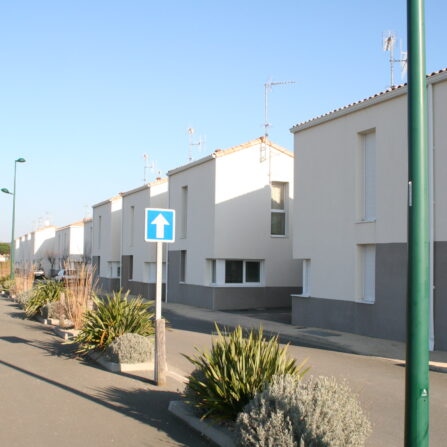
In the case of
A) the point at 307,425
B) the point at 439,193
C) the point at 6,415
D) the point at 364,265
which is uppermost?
the point at 439,193

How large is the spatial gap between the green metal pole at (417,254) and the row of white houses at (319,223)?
9.39 m

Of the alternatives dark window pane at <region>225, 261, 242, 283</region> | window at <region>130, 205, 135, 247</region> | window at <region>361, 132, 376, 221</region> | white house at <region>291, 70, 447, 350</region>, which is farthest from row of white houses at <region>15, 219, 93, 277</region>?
window at <region>361, 132, 376, 221</region>

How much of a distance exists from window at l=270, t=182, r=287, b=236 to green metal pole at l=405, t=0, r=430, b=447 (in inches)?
806

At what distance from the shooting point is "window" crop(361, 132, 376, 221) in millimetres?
15383

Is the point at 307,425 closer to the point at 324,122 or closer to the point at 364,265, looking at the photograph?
the point at 364,265

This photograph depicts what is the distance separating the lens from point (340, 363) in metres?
11.2

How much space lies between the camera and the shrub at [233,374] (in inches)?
235

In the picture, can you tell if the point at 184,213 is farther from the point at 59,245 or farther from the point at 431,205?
the point at 59,245

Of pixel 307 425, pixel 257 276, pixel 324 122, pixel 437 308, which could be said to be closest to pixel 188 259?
pixel 257 276

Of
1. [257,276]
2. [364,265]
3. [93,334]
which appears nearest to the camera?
[93,334]

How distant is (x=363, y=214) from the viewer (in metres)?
15.7

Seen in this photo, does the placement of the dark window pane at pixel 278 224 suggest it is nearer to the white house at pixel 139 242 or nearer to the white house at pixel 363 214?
the white house at pixel 363 214

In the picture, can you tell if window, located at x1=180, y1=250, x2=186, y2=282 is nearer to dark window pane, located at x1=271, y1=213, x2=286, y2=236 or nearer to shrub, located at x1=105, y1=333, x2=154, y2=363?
dark window pane, located at x1=271, y1=213, x2=286, y2=236

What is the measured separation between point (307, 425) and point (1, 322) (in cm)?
1483
